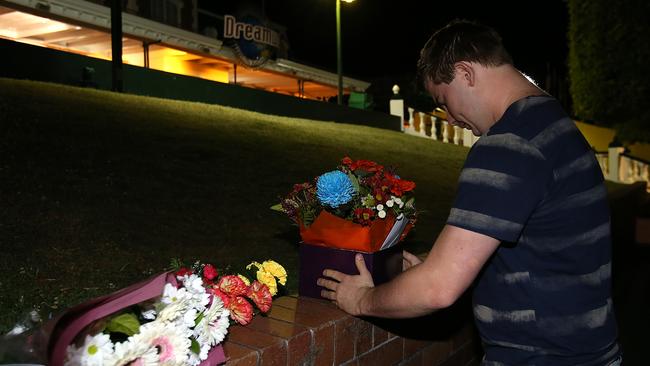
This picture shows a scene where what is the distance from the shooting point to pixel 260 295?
2.02m

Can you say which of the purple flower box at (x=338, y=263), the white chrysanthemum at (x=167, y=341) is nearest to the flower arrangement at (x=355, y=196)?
the purple flower box at (x=338, y=263)

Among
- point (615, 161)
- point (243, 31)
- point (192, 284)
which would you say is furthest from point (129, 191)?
point (243, 31)

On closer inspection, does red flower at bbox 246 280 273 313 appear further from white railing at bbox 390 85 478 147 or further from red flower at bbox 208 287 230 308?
white railing at bbox 390 85 478 147

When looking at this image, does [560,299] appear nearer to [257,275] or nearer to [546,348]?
[546,348]

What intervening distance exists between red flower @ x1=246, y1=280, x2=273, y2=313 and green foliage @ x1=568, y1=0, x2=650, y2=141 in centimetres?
1574

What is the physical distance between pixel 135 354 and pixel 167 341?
0.35 feet

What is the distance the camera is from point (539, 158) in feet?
4.75

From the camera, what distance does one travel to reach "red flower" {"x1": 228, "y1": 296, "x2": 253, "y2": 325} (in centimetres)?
186

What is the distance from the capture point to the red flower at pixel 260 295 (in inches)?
78.8

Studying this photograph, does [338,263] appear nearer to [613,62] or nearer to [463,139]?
[613,62]

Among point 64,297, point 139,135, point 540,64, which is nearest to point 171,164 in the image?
point 139,135

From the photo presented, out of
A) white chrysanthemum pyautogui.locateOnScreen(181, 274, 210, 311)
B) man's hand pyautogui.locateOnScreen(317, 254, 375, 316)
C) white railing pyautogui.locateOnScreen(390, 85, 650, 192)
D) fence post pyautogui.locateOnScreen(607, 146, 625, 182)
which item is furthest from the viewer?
white railing pyautogui.locateOnScreen(390, 85, 650, 192)

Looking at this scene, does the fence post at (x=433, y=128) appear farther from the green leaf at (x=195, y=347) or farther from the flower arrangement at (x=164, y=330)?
the green leaf at (x=195, y=347)

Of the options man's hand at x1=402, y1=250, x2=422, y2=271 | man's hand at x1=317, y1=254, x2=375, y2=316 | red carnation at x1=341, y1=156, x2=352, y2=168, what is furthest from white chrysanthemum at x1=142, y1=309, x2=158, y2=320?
man's hand at x1=402, y1=250, x2=422, y2=271
